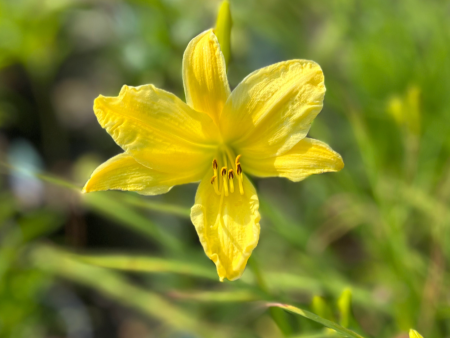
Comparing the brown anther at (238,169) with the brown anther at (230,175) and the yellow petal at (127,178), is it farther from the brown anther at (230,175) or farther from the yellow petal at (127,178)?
the yellow petal at (127,178)

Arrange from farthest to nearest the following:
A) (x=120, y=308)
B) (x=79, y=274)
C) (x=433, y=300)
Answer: (x=120, y=308), (x=79, y=274), (x=433, y=300)

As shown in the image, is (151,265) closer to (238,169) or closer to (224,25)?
(238,169)

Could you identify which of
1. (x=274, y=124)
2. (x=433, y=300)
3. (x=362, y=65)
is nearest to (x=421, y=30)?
(x=362, y=65)

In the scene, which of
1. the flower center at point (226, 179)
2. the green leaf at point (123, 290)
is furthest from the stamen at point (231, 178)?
the green leaf at point (123, 290)

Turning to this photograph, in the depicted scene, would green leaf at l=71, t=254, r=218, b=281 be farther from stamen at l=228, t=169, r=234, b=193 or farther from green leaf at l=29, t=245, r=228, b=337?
green leaf at l=29, t=245, r=228, b=337

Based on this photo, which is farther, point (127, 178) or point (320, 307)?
point (320, 307)

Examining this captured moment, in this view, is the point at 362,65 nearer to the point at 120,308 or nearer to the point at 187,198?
the point at 187,198

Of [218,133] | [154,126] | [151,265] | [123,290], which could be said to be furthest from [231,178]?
[123,290]
